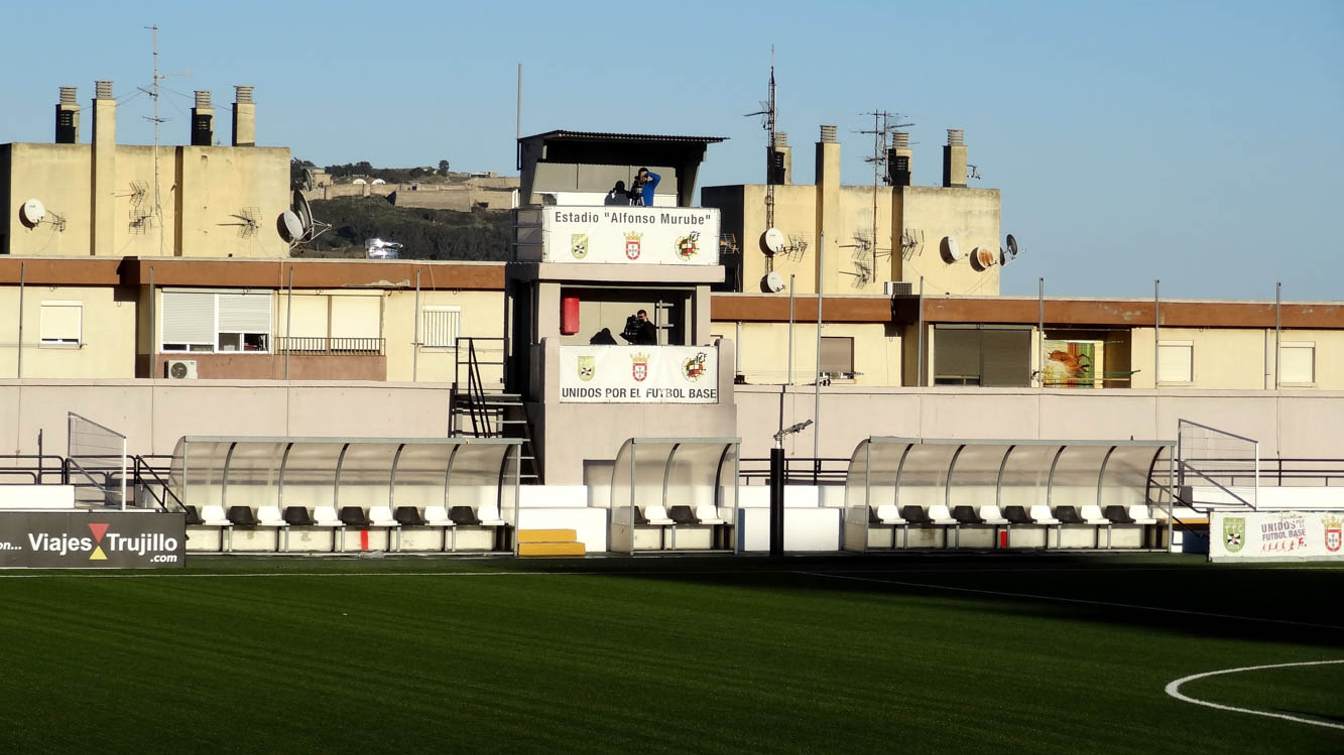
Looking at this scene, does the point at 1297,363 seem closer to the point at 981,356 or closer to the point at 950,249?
the point at 981,356

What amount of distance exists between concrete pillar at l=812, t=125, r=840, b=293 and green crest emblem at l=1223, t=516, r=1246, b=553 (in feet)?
136

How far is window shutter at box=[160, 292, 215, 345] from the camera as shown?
60.8 metres

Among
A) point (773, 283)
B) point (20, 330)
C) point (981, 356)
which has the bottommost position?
point (981, 356)

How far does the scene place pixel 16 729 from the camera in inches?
640

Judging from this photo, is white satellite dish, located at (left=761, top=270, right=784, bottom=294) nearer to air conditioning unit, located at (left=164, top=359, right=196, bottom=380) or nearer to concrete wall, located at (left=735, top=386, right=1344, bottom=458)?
concrete wall, located at (left=735, top=386, right=1344, bottom=458)

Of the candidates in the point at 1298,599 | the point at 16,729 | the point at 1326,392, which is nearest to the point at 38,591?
the point at 16,729

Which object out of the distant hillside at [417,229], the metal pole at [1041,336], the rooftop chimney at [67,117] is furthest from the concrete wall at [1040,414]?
the distant hillside at [417,229]

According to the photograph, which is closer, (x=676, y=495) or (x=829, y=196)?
(x=676, y=495)

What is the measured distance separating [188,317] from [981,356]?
83.1ft

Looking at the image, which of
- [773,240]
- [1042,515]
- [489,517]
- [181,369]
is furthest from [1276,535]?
[773,240]

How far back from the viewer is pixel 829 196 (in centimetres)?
8106

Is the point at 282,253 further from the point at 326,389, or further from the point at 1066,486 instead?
the point at 1066,486

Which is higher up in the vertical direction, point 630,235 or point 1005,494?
point 630,235

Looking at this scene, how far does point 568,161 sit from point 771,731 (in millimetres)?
32853
